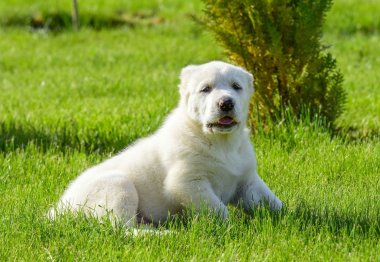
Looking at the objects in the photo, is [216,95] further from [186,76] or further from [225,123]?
[186,76]

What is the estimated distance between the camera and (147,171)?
19.1ft

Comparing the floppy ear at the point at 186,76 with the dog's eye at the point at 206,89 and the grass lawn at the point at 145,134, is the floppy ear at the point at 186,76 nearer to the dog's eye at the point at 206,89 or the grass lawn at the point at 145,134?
the dog's eye at the point at 206,89

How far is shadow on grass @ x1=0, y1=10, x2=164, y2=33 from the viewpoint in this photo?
55.3 feet

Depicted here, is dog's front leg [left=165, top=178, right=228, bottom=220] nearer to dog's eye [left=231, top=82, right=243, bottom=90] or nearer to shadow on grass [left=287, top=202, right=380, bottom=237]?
shadow on grass [left=287, top=202, right=380, bottom=237]

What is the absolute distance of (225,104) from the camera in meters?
5.54

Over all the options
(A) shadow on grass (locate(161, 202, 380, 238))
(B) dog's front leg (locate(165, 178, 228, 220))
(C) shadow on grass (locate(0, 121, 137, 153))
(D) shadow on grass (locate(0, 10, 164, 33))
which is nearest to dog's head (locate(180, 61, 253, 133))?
(B) dog's front leg (locate(165, 178, 228, 220))

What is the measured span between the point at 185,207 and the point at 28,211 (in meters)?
1.00

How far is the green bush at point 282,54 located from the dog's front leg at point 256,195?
94.5 inches

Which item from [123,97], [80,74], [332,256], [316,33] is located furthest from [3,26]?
[332,256]

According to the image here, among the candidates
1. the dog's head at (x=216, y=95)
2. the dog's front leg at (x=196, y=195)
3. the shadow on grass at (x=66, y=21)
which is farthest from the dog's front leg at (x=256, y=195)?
the shadow on grass at (x=66, y=21)

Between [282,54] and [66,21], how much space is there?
940cm

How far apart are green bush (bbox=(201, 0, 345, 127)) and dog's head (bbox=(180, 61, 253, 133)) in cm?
225

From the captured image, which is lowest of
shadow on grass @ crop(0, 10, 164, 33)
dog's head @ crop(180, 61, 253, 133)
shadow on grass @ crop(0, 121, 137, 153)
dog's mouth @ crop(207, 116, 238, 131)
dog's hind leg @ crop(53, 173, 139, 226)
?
shadow on grass @ crop(0, 10, 164, 33)

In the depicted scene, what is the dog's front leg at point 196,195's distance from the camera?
5527 millimetres
